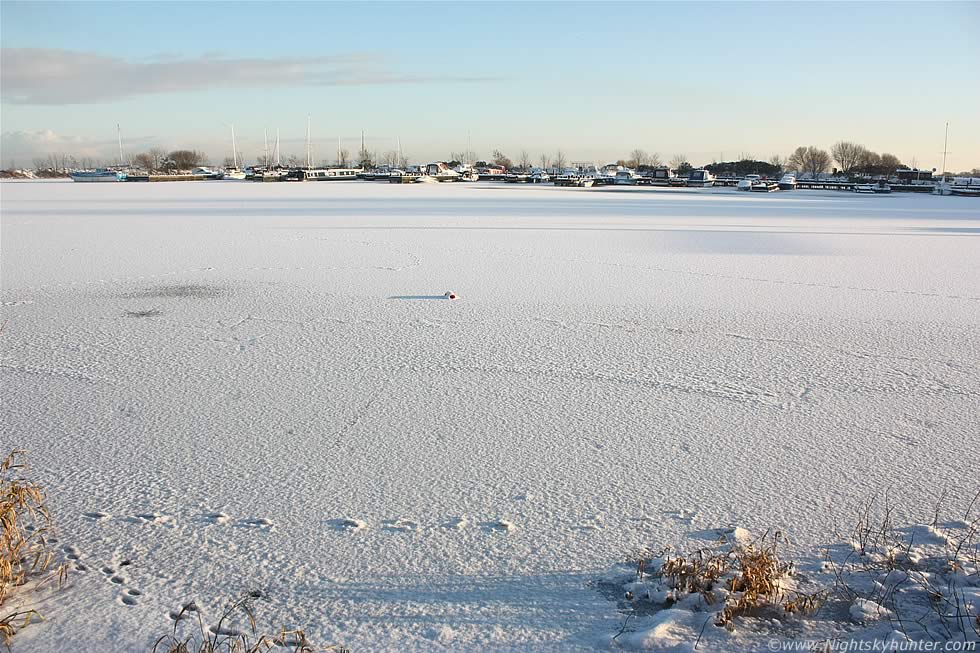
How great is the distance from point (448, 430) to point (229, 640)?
85.1 inches

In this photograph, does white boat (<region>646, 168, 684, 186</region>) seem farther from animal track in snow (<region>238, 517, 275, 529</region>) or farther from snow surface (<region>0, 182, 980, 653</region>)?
animal track in snow (<region>238, 517, 275, 529</region>)

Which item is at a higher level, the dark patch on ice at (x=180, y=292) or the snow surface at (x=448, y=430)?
the dark patch on ice at (x=180, y=292)

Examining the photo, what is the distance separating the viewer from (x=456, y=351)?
21.1ft

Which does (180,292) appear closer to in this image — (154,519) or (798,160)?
(154,519)

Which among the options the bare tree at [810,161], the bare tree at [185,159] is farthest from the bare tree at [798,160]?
the bare tree at [185,159]

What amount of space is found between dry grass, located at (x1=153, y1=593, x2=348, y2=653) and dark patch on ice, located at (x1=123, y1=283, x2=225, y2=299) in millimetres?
6471

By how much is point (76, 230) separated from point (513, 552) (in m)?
16.1

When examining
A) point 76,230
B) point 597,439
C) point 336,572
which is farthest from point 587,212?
point 336,572

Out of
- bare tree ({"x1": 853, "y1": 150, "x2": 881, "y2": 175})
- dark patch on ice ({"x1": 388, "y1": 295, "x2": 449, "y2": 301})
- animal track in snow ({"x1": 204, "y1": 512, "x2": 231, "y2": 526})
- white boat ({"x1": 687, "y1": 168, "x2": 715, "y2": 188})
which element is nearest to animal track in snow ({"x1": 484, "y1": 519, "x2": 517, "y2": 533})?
animal track in snow ({"x1": 204, "y1": 512, "x2": 231, "y2": 526})

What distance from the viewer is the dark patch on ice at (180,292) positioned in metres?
8.70

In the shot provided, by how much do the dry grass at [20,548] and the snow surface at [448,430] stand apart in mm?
82

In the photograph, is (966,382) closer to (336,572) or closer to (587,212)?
(336,572)

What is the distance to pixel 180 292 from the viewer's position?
895 cm

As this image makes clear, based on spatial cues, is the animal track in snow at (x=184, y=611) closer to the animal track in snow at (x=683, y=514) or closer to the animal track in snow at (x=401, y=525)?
the animal track in snow at (x=401, y=525)
